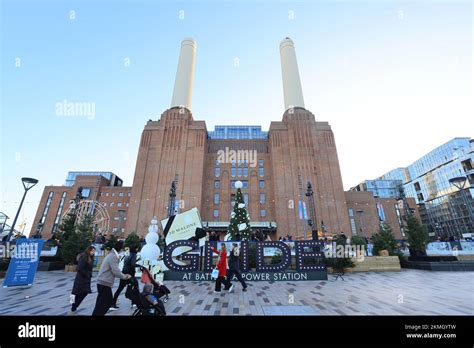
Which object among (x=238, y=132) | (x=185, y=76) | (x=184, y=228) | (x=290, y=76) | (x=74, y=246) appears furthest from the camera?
(x=238, y=132)

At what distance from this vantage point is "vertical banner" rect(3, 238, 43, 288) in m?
8.70

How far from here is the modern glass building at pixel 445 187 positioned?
50500 mm

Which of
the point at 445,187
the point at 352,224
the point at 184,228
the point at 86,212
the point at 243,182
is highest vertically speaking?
the point at 445,187

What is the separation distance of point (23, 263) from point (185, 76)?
59.9 metres

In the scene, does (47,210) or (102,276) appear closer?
(102,276)

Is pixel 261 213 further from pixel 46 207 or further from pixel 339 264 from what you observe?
pixel 46 207

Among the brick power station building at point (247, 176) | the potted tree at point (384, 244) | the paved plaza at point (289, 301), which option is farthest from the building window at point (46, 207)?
the potted tree at point (384, 244)

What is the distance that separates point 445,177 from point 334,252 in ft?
219

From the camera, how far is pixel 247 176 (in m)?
46.9

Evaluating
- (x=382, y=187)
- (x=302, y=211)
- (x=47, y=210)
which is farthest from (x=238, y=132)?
(x=47, y=210)

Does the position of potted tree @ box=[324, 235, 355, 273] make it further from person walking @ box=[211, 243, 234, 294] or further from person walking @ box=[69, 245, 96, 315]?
person walking @ box=[69, 245, 96, 315]

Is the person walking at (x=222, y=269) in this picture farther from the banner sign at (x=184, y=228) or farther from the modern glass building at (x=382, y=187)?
the modern glass building at (x=382, y=187)

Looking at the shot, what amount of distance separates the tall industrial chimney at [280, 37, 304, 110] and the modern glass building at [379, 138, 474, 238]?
39508 millimetres
